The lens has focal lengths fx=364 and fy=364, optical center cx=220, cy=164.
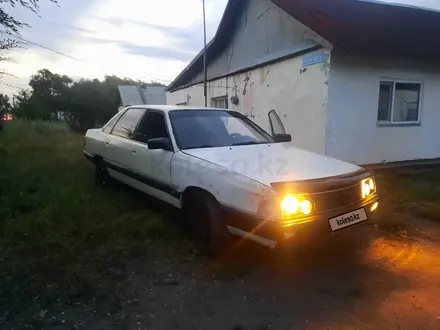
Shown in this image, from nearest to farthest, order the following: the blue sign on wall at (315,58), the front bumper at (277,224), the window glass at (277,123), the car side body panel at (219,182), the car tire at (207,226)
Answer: the front bumper at (277,224) < the car side body panel at (219,182) < the car tire at (207,226) < the window glass at (277,123) < the blue sign on wall at (315,58)

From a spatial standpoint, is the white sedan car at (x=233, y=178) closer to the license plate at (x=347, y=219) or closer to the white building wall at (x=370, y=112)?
the license plate at (x=347, y=219)

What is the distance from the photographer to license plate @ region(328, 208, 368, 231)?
124 inches

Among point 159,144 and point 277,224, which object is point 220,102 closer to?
point 159,144

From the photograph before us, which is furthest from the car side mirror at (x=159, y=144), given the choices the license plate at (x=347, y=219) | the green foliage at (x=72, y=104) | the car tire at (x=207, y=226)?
the green foliage at (x=72, y=104)

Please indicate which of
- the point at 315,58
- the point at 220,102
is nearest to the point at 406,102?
the point at 315,58

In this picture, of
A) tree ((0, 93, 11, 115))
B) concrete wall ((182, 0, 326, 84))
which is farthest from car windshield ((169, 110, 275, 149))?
tree ((0, 93, 11, 115))

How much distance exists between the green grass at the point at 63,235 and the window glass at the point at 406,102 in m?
6.74

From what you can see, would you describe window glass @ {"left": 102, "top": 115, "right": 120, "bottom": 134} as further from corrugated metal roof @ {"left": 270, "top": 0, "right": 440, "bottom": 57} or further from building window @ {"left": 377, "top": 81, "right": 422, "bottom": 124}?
building window @ {"left": 377, "top": 81, "right": 422, "bottom": 124}

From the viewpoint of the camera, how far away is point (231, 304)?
2.81 metres

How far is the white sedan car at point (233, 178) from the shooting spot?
9.91 ft

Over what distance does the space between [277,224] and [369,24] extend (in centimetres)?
766

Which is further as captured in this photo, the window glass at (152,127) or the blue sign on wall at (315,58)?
the blue sign on wall at (315,58)

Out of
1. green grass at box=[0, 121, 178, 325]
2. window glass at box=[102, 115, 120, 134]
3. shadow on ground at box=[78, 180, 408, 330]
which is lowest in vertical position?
shadow on ground at box=[78, 180, 408, 330]

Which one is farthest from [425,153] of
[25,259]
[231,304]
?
[25,259]
